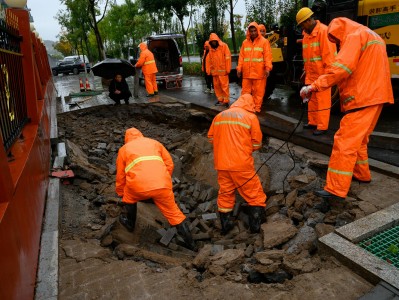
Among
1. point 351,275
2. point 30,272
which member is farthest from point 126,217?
point 351,275

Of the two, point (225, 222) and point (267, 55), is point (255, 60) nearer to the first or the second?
point (267, 55)

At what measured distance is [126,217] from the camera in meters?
4.19

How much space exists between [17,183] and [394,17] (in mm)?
6568

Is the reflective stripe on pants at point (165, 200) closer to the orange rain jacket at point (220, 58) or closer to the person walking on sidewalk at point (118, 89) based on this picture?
the orange rain jacket at point (220, 58)

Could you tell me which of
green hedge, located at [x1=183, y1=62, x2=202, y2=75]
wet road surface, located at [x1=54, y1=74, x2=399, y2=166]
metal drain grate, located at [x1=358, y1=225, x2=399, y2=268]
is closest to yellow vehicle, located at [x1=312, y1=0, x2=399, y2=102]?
wet road surface, located at [x1=54, y1=74, x2=399, y2=166]

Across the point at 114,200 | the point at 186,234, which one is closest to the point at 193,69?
the point at 114,200

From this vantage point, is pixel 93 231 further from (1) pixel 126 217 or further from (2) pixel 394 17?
(2) pixel 394 17

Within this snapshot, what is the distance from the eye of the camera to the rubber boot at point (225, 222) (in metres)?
4.38

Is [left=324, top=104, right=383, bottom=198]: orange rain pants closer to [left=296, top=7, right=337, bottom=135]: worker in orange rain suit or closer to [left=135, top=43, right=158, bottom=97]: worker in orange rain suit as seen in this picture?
[left=296, top=7, right=337, bottom=135]: worker in orange rain suit

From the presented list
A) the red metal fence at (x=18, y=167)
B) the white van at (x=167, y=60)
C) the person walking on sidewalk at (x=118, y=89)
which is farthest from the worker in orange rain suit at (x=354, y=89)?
the white van at (x=167, y=60)

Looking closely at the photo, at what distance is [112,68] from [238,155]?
7.43 metres

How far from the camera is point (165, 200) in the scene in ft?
12.6

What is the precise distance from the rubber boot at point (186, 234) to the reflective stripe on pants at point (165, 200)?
0.07 meters

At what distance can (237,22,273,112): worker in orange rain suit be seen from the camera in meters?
7.00
